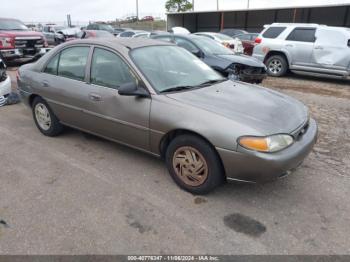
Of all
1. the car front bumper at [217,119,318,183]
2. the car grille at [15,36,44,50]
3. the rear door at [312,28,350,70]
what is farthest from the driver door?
the car grille at [15,36,44,50]

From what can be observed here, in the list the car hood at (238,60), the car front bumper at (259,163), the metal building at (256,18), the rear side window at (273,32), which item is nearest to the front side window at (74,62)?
the car front bumper at (259,163)

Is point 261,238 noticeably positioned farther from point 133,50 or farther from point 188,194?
point 133,50

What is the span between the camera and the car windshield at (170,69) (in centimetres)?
346

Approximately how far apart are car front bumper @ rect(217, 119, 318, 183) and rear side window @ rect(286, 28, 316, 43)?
26.7 ft

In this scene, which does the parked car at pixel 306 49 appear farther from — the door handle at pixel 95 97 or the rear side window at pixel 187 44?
the door handle at pixel 95 97

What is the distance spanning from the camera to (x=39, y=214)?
2865 millimetres

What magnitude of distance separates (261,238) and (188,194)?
0.90 m

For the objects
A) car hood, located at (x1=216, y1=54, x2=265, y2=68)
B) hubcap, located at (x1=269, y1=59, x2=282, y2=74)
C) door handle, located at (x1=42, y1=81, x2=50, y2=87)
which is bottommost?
hubcap, located at (x1=269, y1=59, x2=282, y2=74)

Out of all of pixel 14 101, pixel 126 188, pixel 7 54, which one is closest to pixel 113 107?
pixel 126 188

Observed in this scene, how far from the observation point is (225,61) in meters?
7.65

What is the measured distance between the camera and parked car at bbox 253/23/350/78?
9.17m

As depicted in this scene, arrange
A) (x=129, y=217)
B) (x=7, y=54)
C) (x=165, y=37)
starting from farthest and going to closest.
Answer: (x=7, y=54), (x=165, y=37), (x=129, y=217)

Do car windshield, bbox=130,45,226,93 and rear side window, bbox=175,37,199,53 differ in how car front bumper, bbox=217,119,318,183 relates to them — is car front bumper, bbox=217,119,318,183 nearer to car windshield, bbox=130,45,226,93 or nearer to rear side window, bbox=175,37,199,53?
car windshield, bbox=130,45,226,93

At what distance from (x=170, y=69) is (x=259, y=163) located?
166cm
